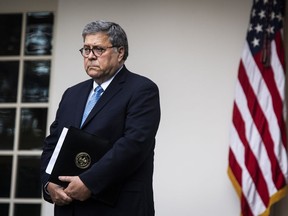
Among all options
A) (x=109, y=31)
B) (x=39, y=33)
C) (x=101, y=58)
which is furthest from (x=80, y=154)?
(x=39, y=33)

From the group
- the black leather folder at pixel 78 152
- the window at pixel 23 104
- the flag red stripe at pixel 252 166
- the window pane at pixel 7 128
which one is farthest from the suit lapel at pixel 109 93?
the window pane at pixel 7 128

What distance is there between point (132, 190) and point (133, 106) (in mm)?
352

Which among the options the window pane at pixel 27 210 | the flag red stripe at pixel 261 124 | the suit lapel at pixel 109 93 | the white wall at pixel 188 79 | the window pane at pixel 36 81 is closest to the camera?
the suit lapel at pixel 109 93

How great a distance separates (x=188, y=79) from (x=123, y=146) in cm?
177

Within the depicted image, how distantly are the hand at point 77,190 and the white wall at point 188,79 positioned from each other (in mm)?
1704

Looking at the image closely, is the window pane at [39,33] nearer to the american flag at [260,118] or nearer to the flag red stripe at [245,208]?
the american flag at [260,118]

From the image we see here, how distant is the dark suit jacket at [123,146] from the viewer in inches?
94.8

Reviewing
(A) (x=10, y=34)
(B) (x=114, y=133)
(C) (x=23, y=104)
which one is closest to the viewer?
(B) (x=114, y=133)

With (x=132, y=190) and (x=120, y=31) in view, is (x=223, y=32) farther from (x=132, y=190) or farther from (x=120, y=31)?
(x=132, y=190)

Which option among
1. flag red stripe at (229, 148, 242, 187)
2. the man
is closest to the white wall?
flag red stripe at (229, 148, 242, 187)

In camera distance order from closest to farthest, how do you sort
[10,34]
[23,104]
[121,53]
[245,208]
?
[121,53], [245,208], [23,104], [10,34]

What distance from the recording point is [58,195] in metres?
2.49

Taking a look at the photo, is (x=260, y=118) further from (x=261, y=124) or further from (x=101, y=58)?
(x=101, y=58)

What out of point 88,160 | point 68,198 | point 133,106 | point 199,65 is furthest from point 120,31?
point 199,65
